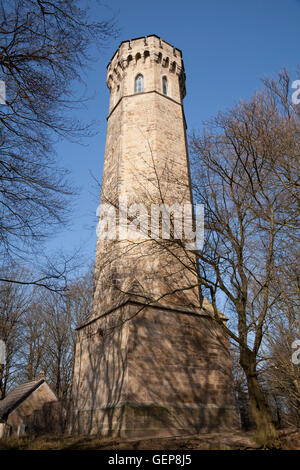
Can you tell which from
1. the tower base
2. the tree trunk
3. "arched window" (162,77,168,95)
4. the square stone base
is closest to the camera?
the tree trunk

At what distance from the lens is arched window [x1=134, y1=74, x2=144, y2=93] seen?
46.2 feet

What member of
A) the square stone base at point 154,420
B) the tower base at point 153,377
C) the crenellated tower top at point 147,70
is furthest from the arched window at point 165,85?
the square stone base at point 154,420

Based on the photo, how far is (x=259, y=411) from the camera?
6.44 m

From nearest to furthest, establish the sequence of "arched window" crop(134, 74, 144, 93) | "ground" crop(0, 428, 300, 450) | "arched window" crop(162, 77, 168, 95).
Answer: "ground" crop(0, 428, 300, 450), "arched window" crop(134, 74, 144, 93), "arched window" crop(162, 77, 168, 95)

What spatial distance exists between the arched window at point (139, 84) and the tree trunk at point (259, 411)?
11246 millimetres

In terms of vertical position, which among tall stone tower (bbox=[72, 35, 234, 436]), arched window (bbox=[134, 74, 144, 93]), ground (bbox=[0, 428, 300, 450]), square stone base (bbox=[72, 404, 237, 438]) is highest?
arched window (bbox=[134, 74, 144, 93])

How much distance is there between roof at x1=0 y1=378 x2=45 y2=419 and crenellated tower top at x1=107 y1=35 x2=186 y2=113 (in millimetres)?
15623

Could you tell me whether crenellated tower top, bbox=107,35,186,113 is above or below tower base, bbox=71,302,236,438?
above

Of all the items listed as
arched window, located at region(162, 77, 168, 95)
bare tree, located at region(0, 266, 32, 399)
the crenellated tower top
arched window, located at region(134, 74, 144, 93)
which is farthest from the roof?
arched window, located at region(162, 77, 168, 95)

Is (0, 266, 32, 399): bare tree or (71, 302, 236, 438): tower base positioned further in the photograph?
(0, 266, 32, 399): bare tree

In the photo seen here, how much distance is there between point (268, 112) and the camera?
7605 millimetres

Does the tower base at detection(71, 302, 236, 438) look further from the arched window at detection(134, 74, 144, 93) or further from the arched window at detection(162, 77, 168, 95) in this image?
the arched window at detection(162, 77, 168, 95)

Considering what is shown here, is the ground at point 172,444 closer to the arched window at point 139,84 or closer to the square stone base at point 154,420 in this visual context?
the square stone base at point 154,420

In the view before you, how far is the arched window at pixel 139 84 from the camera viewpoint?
14086 mm
